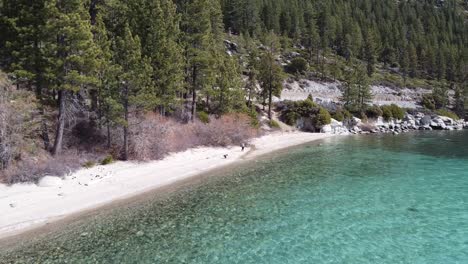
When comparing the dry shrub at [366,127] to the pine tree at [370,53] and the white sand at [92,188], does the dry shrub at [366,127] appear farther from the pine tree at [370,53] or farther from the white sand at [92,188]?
the pine tree at [370,53]

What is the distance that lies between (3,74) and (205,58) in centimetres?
2374

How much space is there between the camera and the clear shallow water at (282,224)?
46.1 feet

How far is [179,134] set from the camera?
3738 cm

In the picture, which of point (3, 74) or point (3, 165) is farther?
point (3, 74)

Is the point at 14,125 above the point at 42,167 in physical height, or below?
above

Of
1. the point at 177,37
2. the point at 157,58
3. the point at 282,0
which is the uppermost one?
the point at 282,0

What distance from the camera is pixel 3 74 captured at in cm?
2422

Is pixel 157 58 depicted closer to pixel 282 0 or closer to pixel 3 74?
pixel 3 74

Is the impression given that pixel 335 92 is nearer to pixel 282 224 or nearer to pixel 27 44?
pixel 27 44

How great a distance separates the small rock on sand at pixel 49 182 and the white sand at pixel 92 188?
281 mm

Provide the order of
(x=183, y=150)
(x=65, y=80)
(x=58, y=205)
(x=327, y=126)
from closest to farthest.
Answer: (x=58, y=205)
(x=65, y=80)
(x=183, y=150)
(x=327, y=126)

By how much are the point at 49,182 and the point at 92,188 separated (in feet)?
8.26

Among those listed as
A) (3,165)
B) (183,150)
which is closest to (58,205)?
(3,165)

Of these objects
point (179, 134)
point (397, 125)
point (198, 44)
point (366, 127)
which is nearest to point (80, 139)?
point (179, 134)
